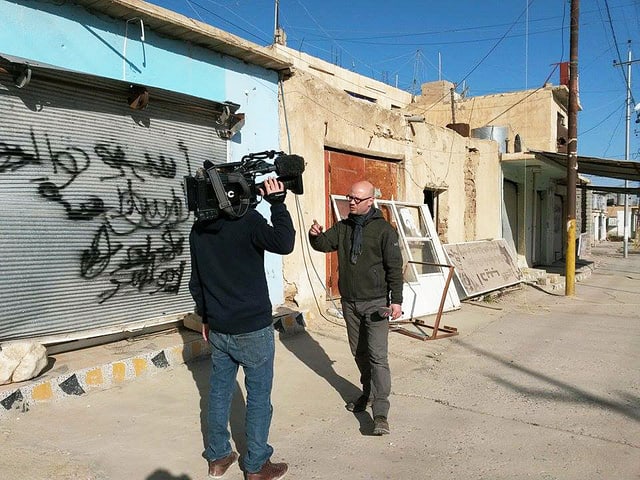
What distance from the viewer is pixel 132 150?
564 centimetres

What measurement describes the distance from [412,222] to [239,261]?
20.6 feet

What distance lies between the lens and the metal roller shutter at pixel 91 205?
474 cm

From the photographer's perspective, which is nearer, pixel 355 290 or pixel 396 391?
pixel 355 290

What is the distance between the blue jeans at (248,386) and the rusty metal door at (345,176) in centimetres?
520

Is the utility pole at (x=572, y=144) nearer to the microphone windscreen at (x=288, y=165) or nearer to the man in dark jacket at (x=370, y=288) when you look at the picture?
the man in dark jacket at (x=370, y=288)

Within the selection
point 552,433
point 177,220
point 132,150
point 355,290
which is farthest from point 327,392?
point 132,150

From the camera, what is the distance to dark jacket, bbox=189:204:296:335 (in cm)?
293

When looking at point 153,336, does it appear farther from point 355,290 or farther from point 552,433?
point 552,433

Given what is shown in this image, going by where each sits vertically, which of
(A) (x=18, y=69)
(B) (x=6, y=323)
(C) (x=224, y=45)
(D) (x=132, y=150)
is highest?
(C) (x=224, y=45)

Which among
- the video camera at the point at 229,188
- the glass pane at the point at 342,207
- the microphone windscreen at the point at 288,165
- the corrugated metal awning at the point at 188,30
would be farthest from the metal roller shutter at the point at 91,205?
the microphone windscreen at the point at 288,165

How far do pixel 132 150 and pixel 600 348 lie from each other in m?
5.90

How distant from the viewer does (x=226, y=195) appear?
2891mm

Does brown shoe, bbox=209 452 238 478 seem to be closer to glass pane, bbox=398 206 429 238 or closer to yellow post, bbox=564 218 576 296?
glass pane, bbox=398 206 429 238

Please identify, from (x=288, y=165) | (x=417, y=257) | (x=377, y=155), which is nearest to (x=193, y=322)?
(x=288, y=165)
